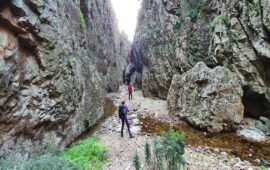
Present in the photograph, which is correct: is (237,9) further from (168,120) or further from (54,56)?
(54,56)

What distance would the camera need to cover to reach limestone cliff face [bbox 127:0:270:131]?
13438 mm

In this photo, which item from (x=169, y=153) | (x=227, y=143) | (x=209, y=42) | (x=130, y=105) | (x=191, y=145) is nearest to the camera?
(x=169, y=153)

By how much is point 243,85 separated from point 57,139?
11.2m

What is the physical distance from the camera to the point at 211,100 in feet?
41.3

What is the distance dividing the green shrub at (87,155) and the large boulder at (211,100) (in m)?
5.95

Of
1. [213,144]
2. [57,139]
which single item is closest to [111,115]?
[57,139]

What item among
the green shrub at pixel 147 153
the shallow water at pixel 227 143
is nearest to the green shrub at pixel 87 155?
the green shrub at pixel 147 153

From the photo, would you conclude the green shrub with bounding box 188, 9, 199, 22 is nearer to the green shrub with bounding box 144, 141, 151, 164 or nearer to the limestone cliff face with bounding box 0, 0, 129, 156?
the limestone cliff face with bounding box 0, 0, 129, 156

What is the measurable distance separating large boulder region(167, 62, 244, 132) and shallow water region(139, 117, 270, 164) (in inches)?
21.0

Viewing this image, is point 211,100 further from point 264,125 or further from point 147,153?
point 147,153

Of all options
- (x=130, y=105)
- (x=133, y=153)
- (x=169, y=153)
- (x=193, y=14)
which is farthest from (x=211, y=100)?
(x=193, y=14)

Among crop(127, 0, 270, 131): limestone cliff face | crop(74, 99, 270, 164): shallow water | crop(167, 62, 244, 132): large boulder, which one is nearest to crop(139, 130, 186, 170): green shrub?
crop(74, 99, 270, 164): shallow water

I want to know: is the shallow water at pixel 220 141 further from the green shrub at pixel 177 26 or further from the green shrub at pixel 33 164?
the green shrub at pixel 177 26

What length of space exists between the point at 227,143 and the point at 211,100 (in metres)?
2.84
